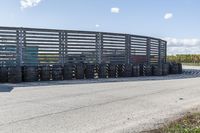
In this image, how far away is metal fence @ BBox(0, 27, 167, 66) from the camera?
2236 cm

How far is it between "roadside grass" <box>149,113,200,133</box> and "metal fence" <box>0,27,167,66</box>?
1460cm

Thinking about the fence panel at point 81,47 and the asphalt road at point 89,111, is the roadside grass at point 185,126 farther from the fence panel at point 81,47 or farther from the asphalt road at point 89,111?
the fence panel at point 81,47

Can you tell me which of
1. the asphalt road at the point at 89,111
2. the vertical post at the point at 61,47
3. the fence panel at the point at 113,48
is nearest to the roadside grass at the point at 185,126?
the asphalt road at the point at 89,111

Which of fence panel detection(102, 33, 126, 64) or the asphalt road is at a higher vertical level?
fence panel detection(102, 33, 126, 64)

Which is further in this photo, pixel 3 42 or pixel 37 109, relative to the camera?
pixel 3 42

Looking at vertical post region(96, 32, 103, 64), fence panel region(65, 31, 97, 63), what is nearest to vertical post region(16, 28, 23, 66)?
fence panel region(65, 31, 97, 63)

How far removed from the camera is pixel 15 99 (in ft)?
40.3

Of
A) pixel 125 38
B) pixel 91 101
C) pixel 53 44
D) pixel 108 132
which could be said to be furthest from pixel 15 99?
pixel 125 38

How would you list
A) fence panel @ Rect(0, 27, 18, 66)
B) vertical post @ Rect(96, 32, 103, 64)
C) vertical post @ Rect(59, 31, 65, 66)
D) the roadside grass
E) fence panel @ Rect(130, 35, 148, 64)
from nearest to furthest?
the roadside grass, fence panel @ Rect(0, 27, 18, 66), vertical post @ Rect(59, 31, 65, 66), vertical post @ Rect(96, 32, 103, 64), fence panel @ Rect(130, 35, 148, 64)

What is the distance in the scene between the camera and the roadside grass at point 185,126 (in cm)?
753

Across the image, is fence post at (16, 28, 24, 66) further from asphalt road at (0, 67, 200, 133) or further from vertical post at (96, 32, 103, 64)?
asphalt road at (0, 67, 200, 133)

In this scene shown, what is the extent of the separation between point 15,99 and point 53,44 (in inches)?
468

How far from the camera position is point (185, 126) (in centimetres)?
808

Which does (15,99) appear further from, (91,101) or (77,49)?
(77,49)
